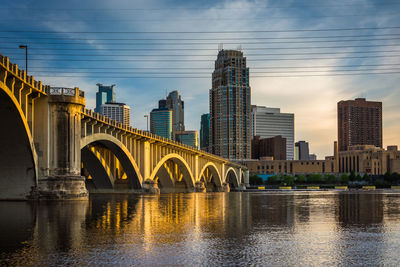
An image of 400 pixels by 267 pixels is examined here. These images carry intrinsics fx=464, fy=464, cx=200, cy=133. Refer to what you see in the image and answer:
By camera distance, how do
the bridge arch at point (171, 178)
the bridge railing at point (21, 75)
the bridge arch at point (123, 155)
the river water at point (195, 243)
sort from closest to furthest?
the river water at point (195, 243), the bridge railing at point (21, 75), the bridge arch at point (123, 155), the bridge arch at point (171, 178)

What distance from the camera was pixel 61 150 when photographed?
148 feet

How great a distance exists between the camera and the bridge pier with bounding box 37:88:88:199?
43.5 metres

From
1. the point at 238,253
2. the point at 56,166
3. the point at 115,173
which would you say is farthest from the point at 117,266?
the point at 115,173

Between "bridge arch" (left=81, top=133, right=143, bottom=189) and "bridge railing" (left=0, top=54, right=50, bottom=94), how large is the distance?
455 inches

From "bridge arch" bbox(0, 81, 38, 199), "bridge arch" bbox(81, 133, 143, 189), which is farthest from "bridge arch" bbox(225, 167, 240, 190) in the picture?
"bridge arch" bbox(0, 81, 38, 199)

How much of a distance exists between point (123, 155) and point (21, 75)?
31040 millimetres

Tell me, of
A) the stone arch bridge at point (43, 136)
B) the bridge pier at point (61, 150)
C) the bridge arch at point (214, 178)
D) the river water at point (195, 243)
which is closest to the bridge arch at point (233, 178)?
the bridge arch at point (214, 178)

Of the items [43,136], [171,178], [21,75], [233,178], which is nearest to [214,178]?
[171,178]

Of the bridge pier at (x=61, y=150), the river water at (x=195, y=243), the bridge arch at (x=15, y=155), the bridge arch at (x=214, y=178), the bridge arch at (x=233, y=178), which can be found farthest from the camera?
the bridge arch at (x=233, y=178)

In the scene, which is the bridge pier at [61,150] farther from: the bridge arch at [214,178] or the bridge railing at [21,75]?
the bridge arch at [214,178]

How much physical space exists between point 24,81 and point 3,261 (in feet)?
88.1

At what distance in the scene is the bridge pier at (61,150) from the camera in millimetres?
43469

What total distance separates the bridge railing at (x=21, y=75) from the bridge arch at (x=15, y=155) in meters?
2.13

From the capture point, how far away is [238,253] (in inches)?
609
